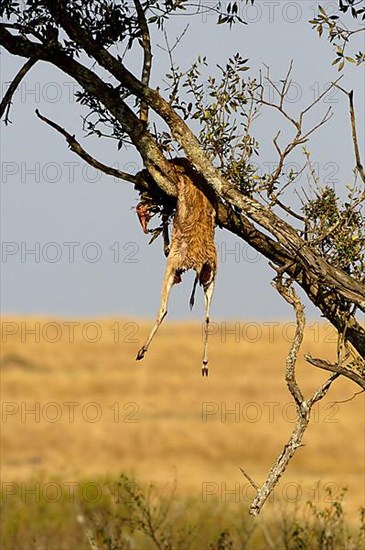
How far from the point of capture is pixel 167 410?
143 feet

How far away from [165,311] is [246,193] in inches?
40.7

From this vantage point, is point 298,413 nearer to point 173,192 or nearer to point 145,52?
point 173,192

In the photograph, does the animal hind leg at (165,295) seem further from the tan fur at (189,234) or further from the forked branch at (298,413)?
the forked branch at (298,413)

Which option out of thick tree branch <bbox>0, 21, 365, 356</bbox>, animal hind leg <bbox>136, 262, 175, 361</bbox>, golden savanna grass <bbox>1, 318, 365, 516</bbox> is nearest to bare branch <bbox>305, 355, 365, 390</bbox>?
thick tree branch <bbox>0, 21, 365, 356</bbox>

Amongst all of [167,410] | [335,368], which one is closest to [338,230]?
[335,368]

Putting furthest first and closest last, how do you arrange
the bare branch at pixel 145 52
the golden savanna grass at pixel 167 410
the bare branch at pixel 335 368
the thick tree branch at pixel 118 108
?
the golden savanna grass at pixel 167 410 < the bare branch at pixel 145 52 < the thick tree branch at pixel 118 108 < the bare branch at pixel 335 368

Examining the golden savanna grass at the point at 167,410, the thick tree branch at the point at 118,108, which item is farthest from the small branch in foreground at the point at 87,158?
the golden savanna grass at the point at 167,410

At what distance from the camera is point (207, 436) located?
38.7m

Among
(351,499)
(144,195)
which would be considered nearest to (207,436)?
(351,499)

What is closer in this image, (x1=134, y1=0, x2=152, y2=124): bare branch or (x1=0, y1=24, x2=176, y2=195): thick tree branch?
(x1=0, y1=24, x2=176, y2=195): thick tree branch

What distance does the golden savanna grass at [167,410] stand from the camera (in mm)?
34719

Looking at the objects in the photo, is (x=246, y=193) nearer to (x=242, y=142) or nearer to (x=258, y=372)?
(x=242, y=142)

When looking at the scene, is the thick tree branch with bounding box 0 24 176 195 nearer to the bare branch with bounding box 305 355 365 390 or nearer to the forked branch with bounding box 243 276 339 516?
the forked branch with bounding box 243 276 339 516

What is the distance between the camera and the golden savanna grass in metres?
34.7
